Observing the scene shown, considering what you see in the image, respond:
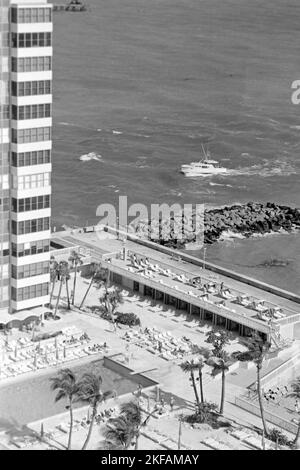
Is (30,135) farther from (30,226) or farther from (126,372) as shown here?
(126,372)

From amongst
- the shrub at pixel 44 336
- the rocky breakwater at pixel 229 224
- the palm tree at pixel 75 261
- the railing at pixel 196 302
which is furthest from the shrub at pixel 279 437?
the rocky breakwater at pixel 229 224

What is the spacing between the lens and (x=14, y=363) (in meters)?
85.9

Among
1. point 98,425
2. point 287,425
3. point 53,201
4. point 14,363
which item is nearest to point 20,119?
point 14,363

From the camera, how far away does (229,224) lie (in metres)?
141

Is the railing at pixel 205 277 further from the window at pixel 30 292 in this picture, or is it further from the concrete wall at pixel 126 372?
the window at pixel 30 292

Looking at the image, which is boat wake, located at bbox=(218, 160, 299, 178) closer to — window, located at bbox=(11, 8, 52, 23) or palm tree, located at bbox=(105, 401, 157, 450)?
window, located at bbox=(11, 8, 52, 23)

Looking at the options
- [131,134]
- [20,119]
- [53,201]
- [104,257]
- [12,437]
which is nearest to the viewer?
[12,437]

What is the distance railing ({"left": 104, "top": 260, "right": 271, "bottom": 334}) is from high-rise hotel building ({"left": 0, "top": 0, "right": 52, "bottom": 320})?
1281 centimetres

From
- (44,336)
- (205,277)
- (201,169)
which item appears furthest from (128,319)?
(201,169)

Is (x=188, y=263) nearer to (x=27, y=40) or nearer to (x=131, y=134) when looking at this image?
(x=27, y=40)

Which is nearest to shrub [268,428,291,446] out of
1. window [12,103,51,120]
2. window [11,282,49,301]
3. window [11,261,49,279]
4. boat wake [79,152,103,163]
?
window [11,282,49,301]

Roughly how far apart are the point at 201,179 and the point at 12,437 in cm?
9799

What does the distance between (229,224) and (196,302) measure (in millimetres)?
44268

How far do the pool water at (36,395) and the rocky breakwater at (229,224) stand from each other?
159 feet
